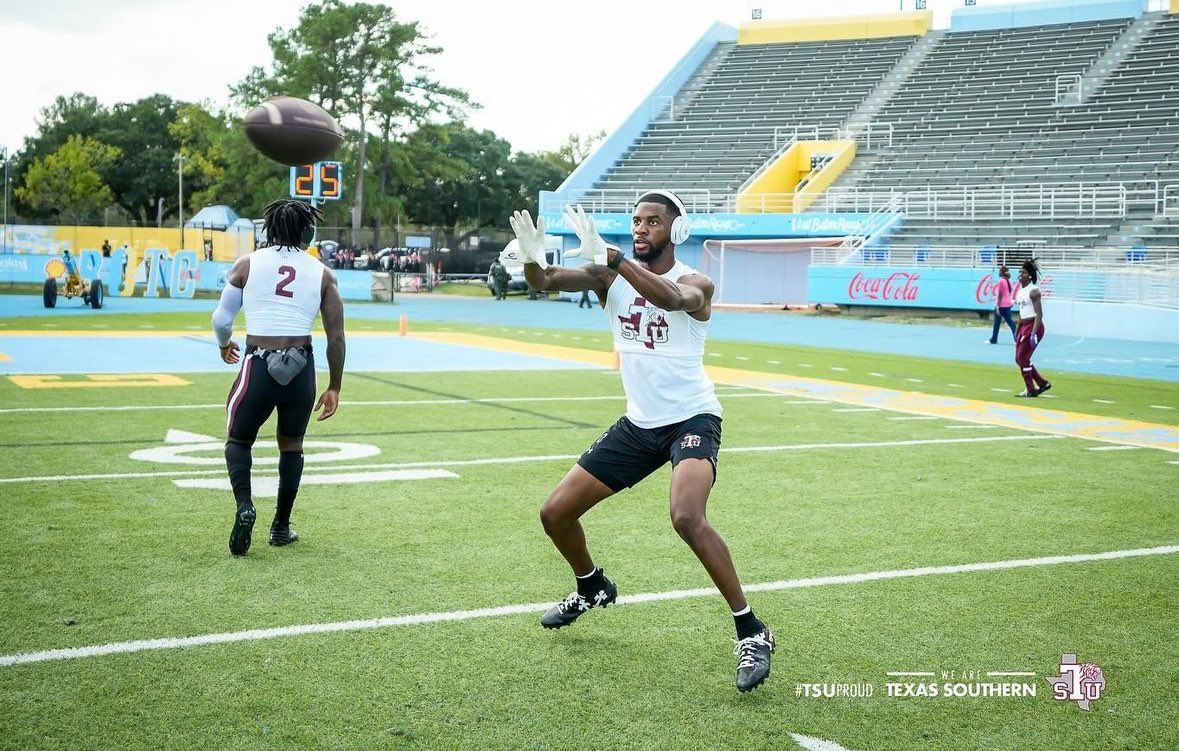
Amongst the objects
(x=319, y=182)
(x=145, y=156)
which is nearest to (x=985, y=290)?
(x=319, y=182)

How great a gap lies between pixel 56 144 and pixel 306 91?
1500 inches

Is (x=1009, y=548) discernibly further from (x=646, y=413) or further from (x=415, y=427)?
(x=415, y=427)

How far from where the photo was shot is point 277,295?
6.64 meters

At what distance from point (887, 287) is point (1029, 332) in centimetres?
2027

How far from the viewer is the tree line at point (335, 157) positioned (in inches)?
2509

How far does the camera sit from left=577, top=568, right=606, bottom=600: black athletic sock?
5.33m

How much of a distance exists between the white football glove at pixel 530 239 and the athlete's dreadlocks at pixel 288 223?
222cm

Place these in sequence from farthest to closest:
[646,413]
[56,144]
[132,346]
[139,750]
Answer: [56,144], [132,346], [646,413], [139,750]

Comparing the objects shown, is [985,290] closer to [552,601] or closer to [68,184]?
[552,601]

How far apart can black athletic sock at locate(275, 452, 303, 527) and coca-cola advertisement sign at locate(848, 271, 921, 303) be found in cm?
2922

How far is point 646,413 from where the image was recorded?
5219mm

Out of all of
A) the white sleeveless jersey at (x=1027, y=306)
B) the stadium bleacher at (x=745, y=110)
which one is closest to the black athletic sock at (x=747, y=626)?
the white sleeveless jersey at (x=1027, y=306)

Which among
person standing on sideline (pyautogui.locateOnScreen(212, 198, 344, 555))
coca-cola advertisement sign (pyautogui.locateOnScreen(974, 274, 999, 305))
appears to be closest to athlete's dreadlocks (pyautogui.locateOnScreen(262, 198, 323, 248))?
person standing on sideline (pyautogui.locateOnScreen(212, 198, 344, 555))

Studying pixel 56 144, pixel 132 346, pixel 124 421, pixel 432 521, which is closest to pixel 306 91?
pixel 56 144
